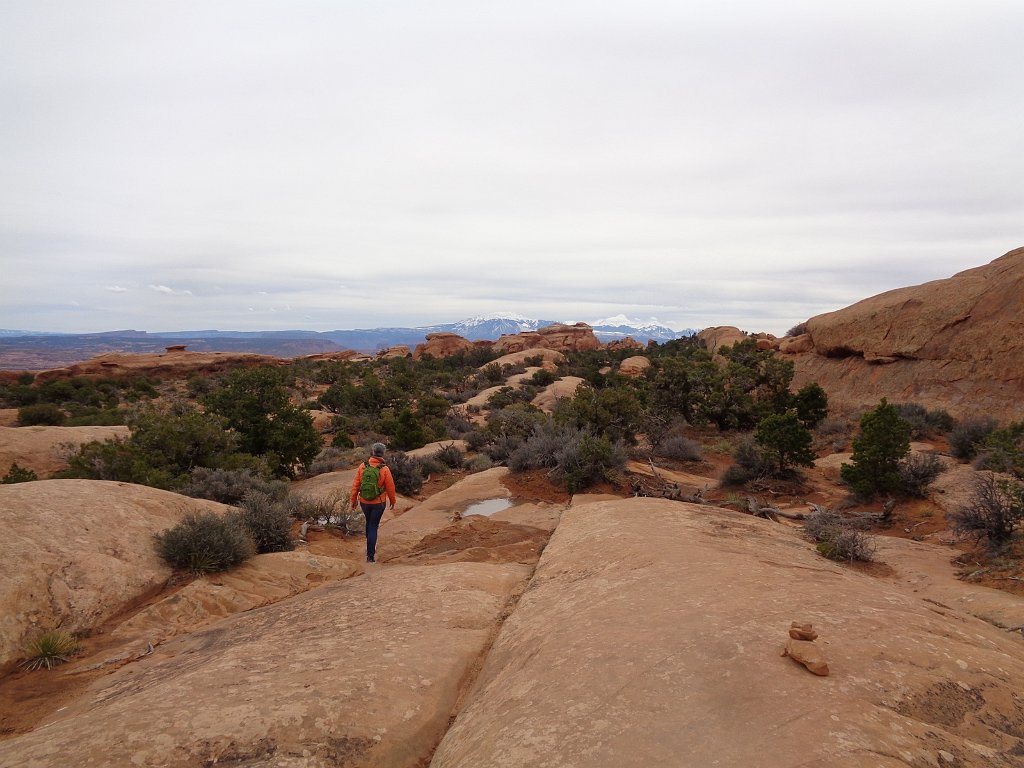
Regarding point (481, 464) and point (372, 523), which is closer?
point (372, 523)

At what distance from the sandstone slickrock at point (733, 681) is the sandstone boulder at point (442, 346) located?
219 ft

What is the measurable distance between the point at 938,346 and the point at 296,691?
27.8 metres

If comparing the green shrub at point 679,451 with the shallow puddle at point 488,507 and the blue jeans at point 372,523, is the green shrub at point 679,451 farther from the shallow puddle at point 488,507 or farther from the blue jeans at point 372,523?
the blue jeans at point 372,523

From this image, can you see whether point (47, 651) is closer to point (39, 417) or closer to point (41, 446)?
point (41, 446)

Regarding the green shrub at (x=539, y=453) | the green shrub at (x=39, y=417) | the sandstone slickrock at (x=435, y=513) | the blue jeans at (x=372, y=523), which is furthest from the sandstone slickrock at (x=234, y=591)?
the green shrub at (x=39, y=417)

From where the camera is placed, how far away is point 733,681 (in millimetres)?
2971

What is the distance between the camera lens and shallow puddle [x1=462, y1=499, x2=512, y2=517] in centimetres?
1102

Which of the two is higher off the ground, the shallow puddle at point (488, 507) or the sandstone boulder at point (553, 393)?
the sandstone boulder at point (553, 393)

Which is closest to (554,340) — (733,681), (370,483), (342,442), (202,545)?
(342,442)

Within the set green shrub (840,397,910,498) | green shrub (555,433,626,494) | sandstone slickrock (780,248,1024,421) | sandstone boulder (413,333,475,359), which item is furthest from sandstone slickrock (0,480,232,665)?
sandstone boulder (413,333,475,359)

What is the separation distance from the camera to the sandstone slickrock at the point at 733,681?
97.6 inches

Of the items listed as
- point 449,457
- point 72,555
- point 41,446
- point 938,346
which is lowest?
point 449,457

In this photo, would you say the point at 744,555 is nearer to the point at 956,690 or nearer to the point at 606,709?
the point at 956,690

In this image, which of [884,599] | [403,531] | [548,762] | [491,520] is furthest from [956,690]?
[403,531]
